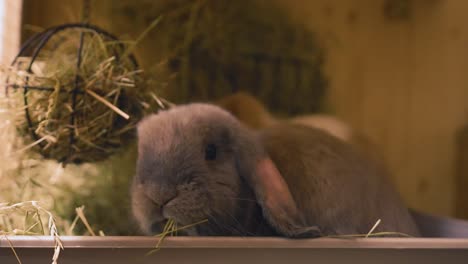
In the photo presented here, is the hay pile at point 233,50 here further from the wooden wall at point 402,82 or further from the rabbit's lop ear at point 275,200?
the rabbit's lop ear at point 275,200

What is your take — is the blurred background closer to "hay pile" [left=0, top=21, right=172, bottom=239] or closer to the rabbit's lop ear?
"hay pile" [left=0, top=21, right=172, bottom=239]

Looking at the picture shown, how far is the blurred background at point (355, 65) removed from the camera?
2.64 meters

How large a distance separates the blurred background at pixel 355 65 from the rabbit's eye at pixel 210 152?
4.08 ft

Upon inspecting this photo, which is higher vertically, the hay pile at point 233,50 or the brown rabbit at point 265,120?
the hay pile at point 233,50

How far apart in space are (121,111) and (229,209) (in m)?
0.51

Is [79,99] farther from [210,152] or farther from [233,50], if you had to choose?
[233,50]

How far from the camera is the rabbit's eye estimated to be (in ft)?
4.48

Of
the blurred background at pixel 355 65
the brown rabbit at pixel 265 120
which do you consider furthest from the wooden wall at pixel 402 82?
the brown rabbit at pixel 265 120

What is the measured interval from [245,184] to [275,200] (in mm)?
128

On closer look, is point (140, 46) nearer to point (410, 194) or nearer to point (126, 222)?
point (126, 222)

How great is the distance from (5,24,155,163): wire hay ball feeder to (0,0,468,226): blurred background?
0.79 metres

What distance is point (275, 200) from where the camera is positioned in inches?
50.9

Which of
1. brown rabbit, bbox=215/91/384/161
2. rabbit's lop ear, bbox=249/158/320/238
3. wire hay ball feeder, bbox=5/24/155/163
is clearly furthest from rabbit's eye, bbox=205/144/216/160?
brown rabbit, bbox=215/91/384/161

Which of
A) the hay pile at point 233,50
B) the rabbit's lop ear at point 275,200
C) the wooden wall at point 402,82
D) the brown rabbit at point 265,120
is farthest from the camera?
the wooden wall at point 402,82
